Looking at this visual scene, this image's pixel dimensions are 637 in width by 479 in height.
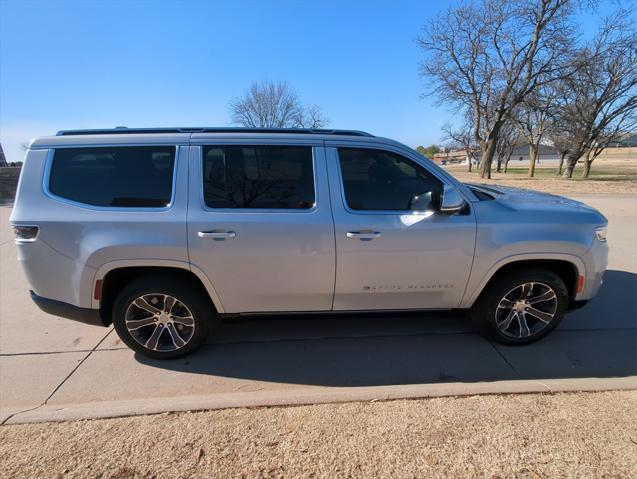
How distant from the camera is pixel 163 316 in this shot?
2.91 m

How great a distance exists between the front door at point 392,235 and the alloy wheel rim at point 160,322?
51.6 inches

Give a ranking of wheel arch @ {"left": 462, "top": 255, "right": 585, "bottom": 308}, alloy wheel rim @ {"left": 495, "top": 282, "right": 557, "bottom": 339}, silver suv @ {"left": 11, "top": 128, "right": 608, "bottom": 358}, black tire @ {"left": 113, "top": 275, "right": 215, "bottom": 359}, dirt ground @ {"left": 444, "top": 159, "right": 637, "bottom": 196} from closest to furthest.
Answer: silver suv @ {"left": 11, "top": 128, "right": 608, "bottom": 358} < black tire @ {"left": 113, "top": 275, "right": 215, "bottom": 359} < wheel arch @ {"left": 462, "top": 255, "right": 585, "bottom": 308} < alloy wheel rim @ {"left": 495, "top": 282, "right": 557, "bottom": 339} < dirt ground @ {"left": 444, "top": 159, "right": 637, "bottom": 196}

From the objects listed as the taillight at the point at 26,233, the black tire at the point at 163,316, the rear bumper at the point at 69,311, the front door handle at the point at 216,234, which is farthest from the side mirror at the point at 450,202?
the taillight at the point at 26,233

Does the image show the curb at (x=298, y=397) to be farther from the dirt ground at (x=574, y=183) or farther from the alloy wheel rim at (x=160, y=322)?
the dirt ground at (x=574, y=183)

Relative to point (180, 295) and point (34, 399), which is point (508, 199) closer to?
point (180, 295)

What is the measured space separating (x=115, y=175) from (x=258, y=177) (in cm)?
112

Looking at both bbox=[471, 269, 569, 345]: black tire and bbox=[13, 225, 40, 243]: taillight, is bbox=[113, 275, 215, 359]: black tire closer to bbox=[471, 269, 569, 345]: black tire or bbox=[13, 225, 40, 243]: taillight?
bbox=[13, 225, 40, 243]: taillight

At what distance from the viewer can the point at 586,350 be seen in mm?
3150

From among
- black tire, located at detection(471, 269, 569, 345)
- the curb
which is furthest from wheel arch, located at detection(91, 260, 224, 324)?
black tire, located at detection(471, 269, 569, 345)

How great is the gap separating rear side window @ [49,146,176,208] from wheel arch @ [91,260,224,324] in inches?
18.4

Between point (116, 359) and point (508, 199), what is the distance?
383cm

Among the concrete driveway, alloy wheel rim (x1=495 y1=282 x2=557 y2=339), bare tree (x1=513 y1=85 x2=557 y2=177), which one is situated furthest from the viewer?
bare tree (x1=513 y1=85 x2=557 y2=177)

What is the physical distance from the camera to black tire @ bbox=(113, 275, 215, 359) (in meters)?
2.79

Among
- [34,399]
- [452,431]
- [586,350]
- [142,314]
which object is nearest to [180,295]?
[142,314]
